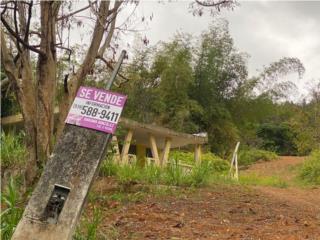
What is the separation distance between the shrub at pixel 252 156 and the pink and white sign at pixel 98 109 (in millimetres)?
21086

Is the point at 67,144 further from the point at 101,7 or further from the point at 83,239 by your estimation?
the point at 101,7

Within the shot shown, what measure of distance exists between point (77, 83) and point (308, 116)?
18435 millimetres

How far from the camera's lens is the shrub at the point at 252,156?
81.3 feet

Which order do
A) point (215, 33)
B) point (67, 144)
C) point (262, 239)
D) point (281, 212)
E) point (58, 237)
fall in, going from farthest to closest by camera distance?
1. point (215, 33)
2. point (281, 212)
3. point (262, 239)
4. point (67, 144)
5. point (58, 237)

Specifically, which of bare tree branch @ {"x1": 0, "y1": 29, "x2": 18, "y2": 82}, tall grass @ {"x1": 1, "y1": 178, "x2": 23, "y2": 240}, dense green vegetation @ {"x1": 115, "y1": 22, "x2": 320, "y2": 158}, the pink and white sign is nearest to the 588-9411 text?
the pink and white sign

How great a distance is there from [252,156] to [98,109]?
2196 cm

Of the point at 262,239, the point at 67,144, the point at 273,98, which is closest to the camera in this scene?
the point at 67,144

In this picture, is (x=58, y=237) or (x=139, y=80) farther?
(x=139, y=80)

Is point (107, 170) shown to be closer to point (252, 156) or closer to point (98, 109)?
point (98, 109)

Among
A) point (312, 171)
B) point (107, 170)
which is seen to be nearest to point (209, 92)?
point (312, 171)

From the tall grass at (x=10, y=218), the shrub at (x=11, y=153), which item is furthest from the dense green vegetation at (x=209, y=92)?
the tall grass at (x=10, y=218)

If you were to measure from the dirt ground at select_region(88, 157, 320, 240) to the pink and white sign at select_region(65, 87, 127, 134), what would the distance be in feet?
3.70

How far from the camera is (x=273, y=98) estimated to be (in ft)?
74.7

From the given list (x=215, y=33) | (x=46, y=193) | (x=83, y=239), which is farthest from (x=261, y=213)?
(x=215, y=33)
